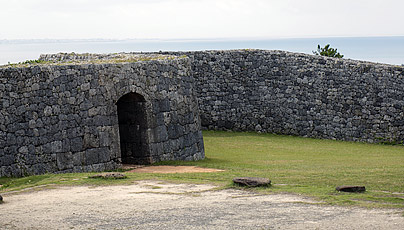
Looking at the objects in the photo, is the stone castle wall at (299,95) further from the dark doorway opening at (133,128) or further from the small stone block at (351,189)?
the small stone block at (351,189)

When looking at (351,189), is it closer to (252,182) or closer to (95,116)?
(252,182)

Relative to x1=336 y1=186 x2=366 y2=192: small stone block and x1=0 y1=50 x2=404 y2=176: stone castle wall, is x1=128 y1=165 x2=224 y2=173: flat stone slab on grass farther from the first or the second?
x1=336 y1=186 x2=366 y2=192: small stone block

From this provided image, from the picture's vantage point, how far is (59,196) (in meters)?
11.6

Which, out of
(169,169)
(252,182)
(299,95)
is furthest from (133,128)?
(299,95)

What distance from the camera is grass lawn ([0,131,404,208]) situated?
1132 cm

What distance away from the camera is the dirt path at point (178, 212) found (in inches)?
361

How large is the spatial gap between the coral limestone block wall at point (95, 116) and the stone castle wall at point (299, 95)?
786 centimetres

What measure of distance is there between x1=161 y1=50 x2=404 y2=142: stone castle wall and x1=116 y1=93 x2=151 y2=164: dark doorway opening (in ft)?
30.9

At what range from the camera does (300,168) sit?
16.5 m

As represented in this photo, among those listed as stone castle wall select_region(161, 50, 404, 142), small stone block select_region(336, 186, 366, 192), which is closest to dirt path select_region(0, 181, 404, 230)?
small stone block select_region(336, 186, 366, 192)

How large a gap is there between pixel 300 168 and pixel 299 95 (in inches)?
410

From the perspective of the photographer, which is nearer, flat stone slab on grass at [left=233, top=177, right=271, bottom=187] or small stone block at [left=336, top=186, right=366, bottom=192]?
small stone block at [left=336, top=186, right=366, bottom=192]

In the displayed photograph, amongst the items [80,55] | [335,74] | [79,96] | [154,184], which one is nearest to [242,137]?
[335,74]

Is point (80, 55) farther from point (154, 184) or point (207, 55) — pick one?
point (154, 184)
